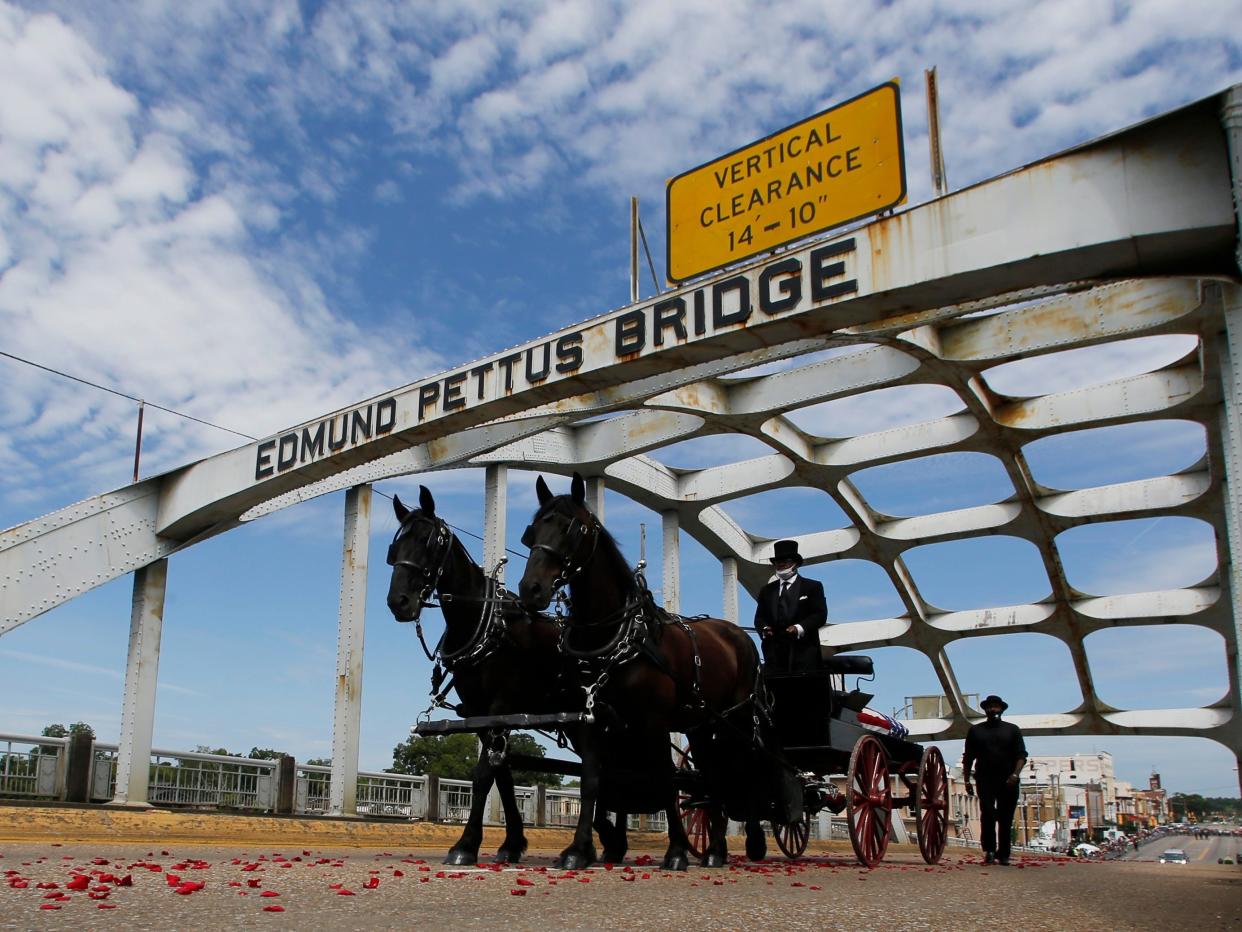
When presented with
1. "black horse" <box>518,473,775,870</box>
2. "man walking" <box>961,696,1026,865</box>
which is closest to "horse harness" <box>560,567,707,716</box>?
"black horse" <box>518,473,775,870</box>

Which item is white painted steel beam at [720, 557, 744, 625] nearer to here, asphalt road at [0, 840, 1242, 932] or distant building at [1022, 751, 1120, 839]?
asphalt road at [0, 840, 1242, 932]

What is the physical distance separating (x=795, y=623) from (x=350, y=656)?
8674mm

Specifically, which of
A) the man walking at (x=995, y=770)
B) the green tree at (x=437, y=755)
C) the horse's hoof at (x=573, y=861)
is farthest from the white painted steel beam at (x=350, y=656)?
the green tree at (x=437, y=755)

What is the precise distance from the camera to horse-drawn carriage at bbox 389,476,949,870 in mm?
7684

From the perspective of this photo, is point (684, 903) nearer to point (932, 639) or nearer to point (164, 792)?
point (164, 792)

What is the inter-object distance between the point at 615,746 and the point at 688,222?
577 centimetres

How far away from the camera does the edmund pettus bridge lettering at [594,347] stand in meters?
10.3

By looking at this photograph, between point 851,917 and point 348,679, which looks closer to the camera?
point 851,917

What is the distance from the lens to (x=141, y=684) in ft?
49.4

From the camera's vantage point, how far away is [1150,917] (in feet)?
18.6

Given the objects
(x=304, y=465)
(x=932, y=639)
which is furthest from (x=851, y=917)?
(x=932, y=639)

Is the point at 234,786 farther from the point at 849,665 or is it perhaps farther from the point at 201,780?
the point at 849,665

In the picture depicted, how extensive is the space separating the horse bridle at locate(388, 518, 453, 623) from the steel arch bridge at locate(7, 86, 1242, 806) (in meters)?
3.91

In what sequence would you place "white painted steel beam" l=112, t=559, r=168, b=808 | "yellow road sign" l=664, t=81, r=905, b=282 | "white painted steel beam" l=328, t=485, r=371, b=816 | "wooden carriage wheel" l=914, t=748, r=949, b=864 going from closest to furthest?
"yellow road sign" l=664, t=81, r=905, b=282 < "wooden carriage wheel" l=914, t=748, r=949, b=864 < "white painted steel beam" l=112, t=559, r=168, b=808 < "white painted steel beam" l=328, t=485, r=371, b=816
